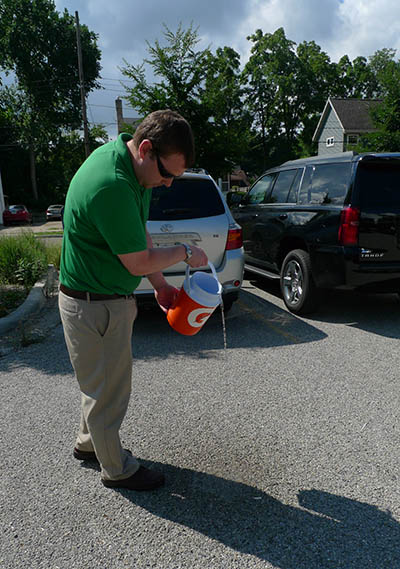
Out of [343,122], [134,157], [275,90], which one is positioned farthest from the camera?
[275,90]

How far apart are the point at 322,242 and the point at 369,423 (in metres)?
2.77

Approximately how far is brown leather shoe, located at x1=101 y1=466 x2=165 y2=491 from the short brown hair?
175cm

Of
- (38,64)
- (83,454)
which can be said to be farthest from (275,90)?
(83,454)

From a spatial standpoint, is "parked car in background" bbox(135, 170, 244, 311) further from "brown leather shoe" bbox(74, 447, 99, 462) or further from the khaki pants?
the khaki pants

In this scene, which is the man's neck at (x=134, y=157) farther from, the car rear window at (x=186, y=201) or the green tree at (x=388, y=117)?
the green tree at (x=388, y=117)

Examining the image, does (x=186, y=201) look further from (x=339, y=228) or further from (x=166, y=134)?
(x=166, y=134)

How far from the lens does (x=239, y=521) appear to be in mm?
2311

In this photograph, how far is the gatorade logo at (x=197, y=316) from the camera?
2566 millimetres

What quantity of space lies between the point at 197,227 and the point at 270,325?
1542mm

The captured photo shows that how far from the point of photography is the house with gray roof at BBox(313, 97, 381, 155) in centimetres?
3962

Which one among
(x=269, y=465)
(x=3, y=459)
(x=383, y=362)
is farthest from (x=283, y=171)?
(x=3, y=459)

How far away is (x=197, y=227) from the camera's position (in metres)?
5.18

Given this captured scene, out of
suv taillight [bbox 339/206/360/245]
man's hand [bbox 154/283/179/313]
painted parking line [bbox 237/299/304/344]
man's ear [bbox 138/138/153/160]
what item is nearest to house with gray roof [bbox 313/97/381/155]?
painted parking line [bbox 237/299/304/344]

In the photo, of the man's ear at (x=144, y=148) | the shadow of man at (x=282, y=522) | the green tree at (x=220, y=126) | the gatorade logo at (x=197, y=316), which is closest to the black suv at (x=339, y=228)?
the gatorade logo at (x=197, y=316)
